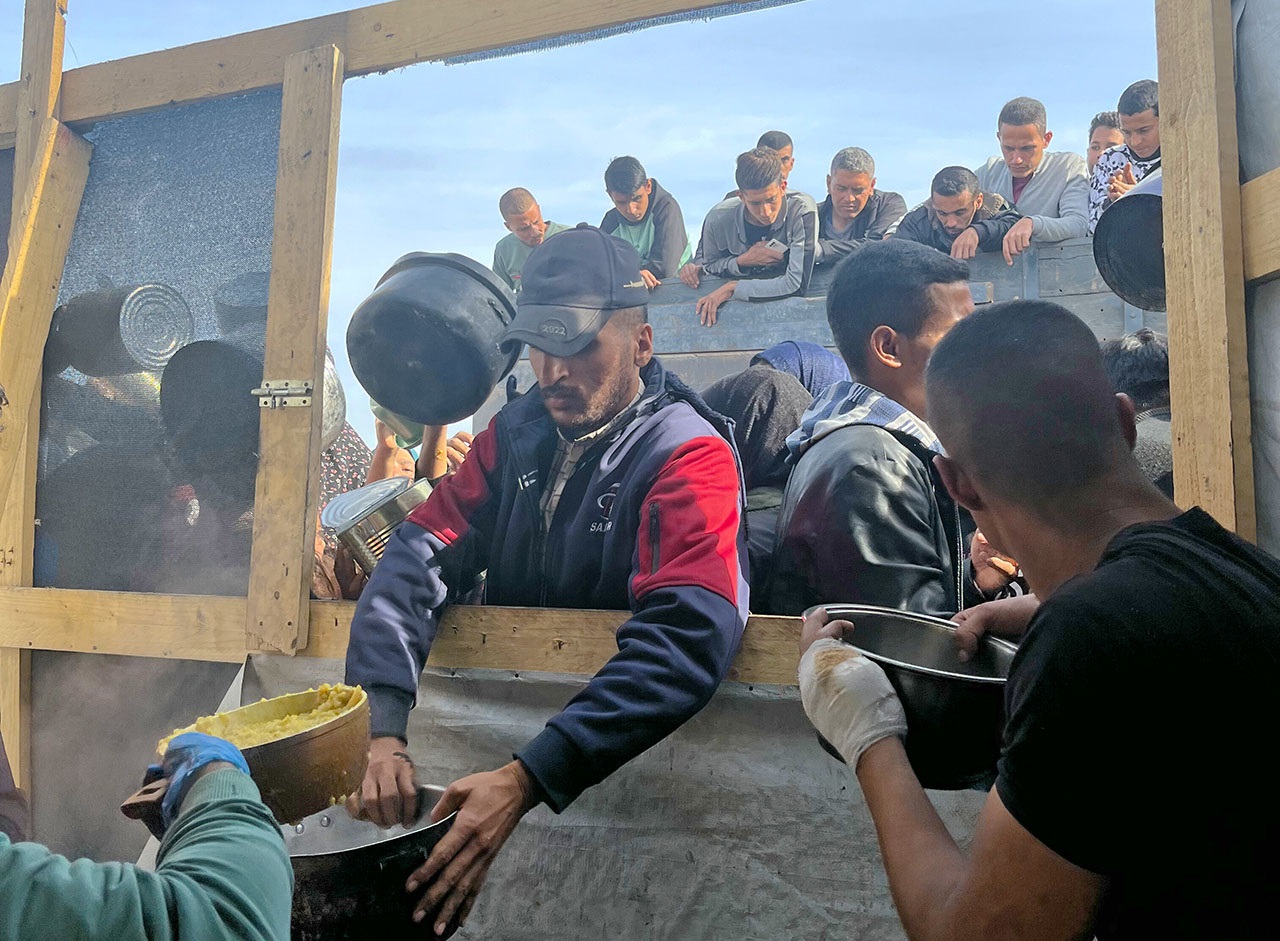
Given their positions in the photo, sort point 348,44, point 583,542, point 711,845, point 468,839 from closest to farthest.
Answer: point 468,839 → point 711,845 → point 583,542 → point 348,44

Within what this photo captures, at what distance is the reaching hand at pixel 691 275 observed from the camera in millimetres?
3506

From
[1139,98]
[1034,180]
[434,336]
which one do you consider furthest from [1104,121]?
[434,336]

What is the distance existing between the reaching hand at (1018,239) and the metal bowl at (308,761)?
2.15 metres

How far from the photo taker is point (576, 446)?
2805 mm

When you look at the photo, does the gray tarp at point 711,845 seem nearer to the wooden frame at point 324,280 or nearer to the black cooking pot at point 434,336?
the wooden frame at point 324,280

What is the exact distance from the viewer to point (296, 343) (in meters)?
3.20

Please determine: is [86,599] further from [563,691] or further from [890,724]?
[890,724]

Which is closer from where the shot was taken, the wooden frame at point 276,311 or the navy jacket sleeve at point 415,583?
the navy jacket sleeve at point 415,583

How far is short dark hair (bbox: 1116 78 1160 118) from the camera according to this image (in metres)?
2.64

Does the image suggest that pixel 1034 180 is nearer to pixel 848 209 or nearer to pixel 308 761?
pixel 848 209

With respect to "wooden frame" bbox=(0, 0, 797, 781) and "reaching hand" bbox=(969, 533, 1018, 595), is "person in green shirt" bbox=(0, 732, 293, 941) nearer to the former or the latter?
"wooden frame" bbox=(0, 0, 797, 781)

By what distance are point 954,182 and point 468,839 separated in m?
2.48

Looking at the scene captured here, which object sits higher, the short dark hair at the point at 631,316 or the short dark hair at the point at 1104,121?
the short dark hair at the point at 1104,121

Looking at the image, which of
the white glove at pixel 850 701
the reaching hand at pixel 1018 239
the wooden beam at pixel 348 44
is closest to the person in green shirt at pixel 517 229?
the wooden beam at pixel 348 44
